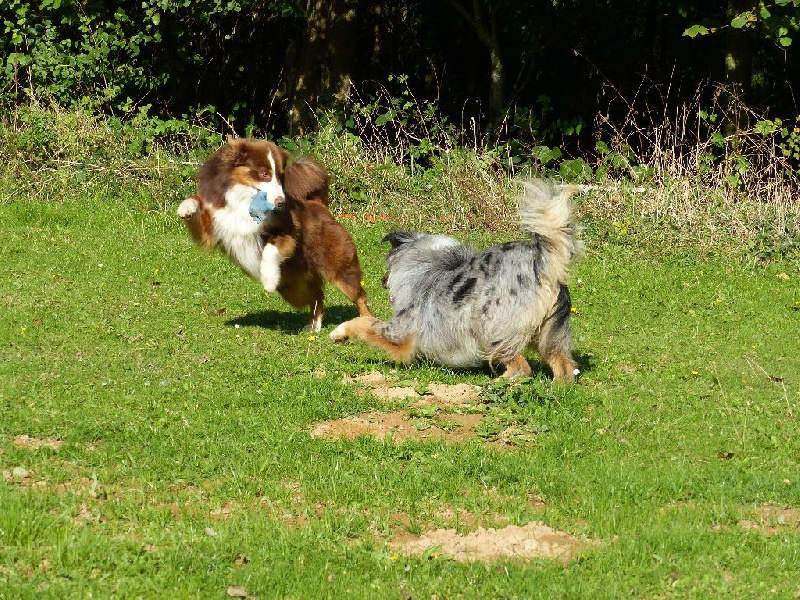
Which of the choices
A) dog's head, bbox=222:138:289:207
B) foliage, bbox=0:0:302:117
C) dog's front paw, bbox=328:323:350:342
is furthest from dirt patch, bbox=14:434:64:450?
foliage, bbox=0:0:302:117

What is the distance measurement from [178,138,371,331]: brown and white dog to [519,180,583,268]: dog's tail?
92.5 inches

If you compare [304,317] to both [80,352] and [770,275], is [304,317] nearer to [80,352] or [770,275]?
[80,352]

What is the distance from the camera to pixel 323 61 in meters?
18.1

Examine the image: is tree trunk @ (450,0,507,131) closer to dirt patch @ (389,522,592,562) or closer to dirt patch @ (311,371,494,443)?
dirt patch @ (311,371,494,443)

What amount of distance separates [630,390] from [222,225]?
3.66 meters

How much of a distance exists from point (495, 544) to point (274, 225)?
445 cm

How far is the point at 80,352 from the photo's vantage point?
8.17 m

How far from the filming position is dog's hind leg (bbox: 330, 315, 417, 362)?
7926mm

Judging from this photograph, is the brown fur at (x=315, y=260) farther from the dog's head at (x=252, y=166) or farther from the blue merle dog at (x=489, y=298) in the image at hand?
the blue merle dog at (x=489, y=298)

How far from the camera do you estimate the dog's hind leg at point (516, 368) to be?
7.56 m

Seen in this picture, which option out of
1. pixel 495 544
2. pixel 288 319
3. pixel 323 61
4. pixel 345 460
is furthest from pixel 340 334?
pixel 323 61

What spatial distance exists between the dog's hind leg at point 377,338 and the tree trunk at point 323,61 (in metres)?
9.98

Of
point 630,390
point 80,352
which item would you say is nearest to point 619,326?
point 630,390

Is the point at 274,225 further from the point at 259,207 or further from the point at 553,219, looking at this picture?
the point at 553,219
